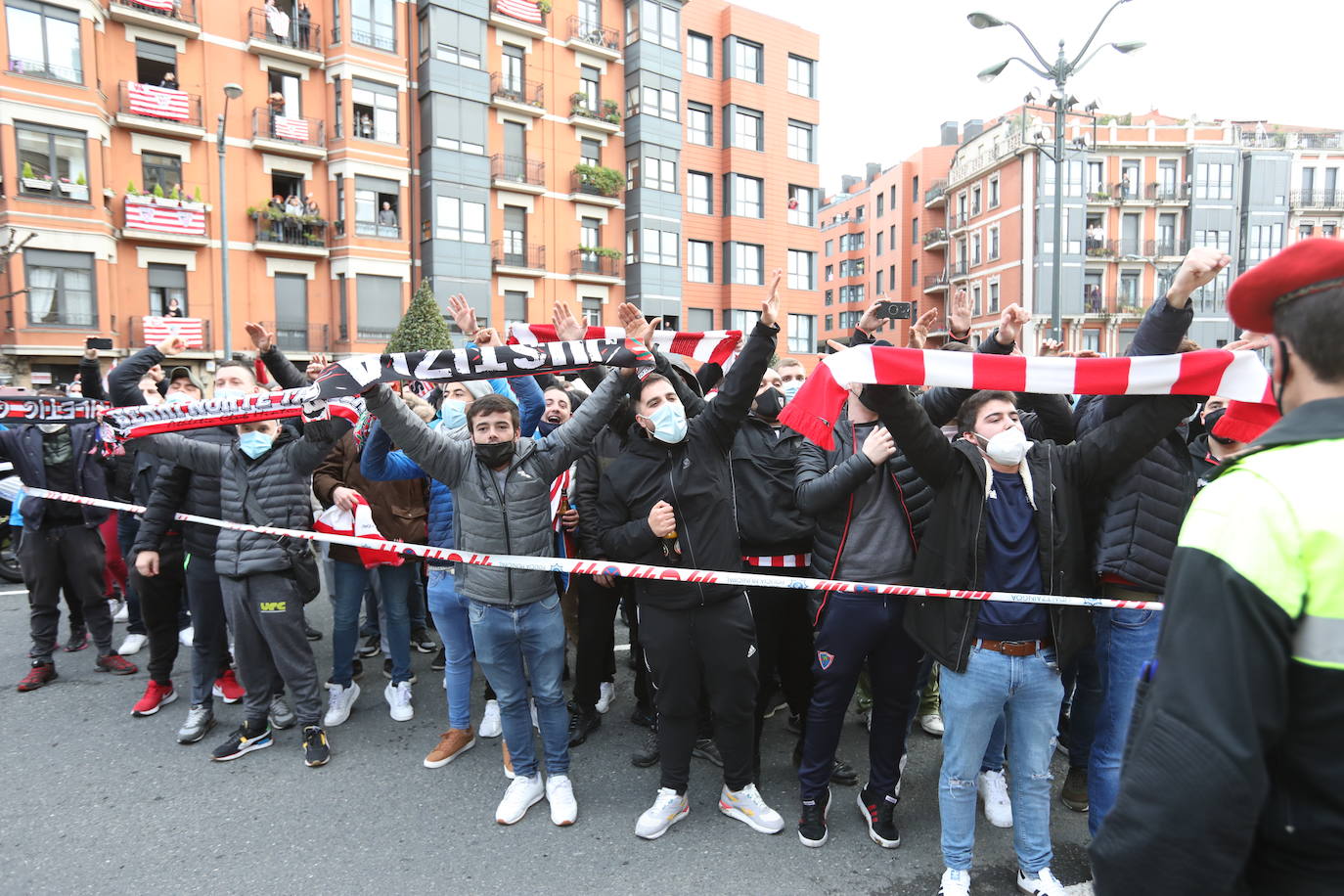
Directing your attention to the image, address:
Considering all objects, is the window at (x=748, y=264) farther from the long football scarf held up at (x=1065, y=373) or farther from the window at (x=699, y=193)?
the long football scarf held up at (x=1065, y=373)

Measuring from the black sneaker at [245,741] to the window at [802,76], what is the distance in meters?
38.8

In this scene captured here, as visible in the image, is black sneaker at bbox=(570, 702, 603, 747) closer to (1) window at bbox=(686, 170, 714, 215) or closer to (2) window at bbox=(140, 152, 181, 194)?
(2) window at bbox=(140, 152, 181, 194)

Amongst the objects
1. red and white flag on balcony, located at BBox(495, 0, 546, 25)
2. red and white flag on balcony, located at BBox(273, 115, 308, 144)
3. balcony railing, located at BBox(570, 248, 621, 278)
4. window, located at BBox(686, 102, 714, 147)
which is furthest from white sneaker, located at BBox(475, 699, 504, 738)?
window, located at BBox(686, 102, 714, 147)

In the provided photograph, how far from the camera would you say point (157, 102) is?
927 inches

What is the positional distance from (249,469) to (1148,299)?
5100 centimetres

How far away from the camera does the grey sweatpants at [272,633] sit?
4.63 metres

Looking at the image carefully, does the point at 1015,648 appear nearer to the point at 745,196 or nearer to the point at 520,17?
the point at 520,17

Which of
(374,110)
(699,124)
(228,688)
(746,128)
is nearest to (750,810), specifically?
(228,688)

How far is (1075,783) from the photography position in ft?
13.3

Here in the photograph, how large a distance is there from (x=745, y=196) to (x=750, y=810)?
3558 cm

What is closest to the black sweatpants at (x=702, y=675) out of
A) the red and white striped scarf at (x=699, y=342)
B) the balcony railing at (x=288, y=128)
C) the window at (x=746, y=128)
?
the red and white striped scarf at (x=699, y=342)

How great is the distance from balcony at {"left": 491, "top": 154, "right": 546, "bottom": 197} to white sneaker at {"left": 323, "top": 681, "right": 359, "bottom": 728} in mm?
27618

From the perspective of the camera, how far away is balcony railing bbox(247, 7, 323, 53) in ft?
83.0

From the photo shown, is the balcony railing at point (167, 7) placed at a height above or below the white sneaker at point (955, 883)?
above
